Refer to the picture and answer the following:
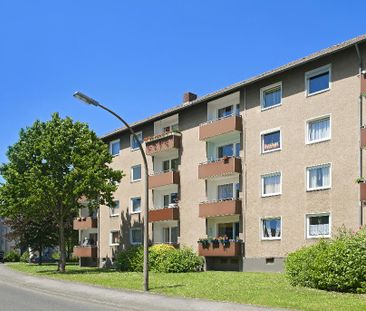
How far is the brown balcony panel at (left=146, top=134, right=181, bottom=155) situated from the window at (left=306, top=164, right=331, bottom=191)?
1100 cm

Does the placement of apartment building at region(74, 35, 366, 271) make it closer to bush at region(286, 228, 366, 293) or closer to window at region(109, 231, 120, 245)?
window at region(109, 231, 120, 245)

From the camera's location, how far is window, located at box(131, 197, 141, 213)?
4093 cm

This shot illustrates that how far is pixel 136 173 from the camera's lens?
4188 centimetres

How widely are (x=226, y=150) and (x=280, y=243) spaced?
7.44 metres

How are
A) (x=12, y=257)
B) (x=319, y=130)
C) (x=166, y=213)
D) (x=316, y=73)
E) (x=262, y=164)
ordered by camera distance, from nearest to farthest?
1. (x=319, y=130)
2. (x=316, y=73)
3. (x=262, y=164)
4. (x=166, y=213)
5. (x=12, y=257)

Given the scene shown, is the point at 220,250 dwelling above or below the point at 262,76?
below

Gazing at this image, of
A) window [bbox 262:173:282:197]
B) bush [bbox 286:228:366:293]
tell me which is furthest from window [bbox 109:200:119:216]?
bush [bbox 286:228:366:293]

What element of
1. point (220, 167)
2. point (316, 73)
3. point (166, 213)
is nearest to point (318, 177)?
point (316, 73)

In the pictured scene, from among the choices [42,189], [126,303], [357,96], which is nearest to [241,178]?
[357,96]

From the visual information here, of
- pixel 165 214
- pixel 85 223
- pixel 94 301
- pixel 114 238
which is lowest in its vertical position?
pixel 114 238

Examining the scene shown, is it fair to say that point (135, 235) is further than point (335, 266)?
Yes

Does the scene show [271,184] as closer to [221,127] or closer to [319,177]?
[319,177]

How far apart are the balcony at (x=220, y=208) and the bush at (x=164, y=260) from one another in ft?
8.17

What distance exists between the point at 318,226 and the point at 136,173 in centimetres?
1768
